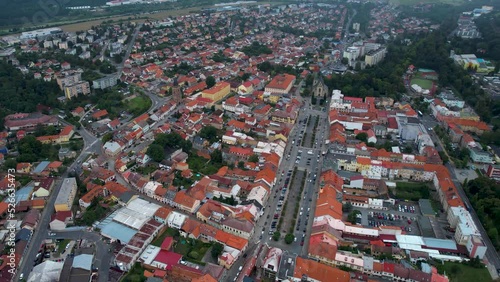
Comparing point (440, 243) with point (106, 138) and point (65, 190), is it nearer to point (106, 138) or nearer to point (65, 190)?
point (65, 190)

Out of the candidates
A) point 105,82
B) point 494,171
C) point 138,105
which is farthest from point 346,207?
point 105,82

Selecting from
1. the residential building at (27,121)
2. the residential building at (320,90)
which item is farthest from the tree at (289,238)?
the residential building at (27,121)

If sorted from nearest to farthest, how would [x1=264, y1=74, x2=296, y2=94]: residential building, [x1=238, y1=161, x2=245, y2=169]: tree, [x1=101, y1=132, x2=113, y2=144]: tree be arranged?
[x1=238, y1=161, x2=245, y2=169]: tree
[x1=101, y1=132, x2=113, y2=144]: tree
[x1=264, y1=74, x2=296, y2=94]: residential building

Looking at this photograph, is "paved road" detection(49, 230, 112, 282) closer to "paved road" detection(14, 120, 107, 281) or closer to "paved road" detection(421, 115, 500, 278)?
"paved road" detection(14, 120, 107, 281)

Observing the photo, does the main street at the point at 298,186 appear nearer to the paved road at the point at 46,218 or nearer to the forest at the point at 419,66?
the forest at the point at 419,66

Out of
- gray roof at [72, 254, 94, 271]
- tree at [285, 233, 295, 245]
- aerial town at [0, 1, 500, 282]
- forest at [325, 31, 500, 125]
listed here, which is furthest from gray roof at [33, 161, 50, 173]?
forest at [325, 31, 500, 125]

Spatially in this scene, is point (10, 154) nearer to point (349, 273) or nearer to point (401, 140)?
point (349, 273)
